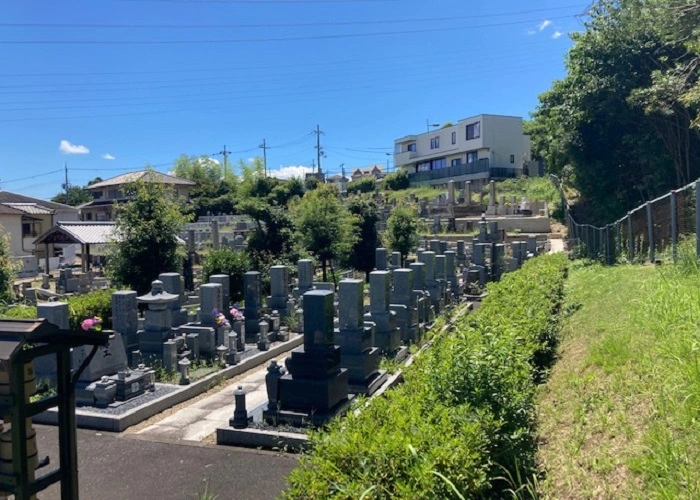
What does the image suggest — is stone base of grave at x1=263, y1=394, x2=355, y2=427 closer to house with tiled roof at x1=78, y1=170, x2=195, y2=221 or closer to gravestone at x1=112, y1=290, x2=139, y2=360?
gravestone at x1=112, y1=290, x2=139, y2=360

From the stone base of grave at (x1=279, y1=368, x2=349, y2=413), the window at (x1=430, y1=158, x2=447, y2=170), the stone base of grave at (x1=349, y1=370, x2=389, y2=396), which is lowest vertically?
the stone base of grave at (x1=349, y1=370, x2=389, y2=396)

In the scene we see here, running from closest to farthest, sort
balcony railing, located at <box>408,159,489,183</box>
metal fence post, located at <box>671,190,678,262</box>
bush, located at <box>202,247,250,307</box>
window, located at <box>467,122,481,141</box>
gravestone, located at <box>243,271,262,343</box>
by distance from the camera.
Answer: metal fence post, located at <box>671,190,678,262</box>
gravestone, located at <box>243,271,262,343</box>
bush, located at <box>202,247,250,307</box>
balcony railing, located at <box>408,159,489,183</box>
window, located at <box>467,122,481,141</box>

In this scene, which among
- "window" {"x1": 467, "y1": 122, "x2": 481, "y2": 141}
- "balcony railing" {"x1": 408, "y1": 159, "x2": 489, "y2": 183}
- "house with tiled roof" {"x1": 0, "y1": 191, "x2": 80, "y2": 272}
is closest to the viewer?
"house with tiled roof" {"x1": 0, "y1": 191, "x2": 80, "y2": 272}

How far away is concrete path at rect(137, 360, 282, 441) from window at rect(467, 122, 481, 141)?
49694mm

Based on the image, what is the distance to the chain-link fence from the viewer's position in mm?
9414

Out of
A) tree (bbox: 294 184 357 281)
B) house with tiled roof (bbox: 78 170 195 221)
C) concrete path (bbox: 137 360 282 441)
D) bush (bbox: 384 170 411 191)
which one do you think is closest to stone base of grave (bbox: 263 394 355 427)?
concrete path (bbox: 137 360 282 441)

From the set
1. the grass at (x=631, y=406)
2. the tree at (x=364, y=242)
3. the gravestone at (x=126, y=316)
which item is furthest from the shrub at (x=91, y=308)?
the tree at (x=364, y=242)

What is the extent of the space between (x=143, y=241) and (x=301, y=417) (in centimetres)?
1042

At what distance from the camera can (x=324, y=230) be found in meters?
20.5

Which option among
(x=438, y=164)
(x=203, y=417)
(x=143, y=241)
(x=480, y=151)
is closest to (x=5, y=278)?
(x=143, y=241)

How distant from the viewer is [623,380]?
454 cm

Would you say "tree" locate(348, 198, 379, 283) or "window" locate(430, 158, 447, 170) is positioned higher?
"window" locate(430, 158, 447, 170)

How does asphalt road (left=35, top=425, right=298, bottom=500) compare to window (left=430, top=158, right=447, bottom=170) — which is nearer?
asphalt road (left=35, top=425, right=298, bottom=500)

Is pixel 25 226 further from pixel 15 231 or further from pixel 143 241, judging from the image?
pixel 143 241
